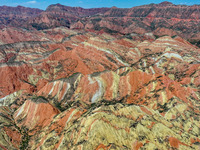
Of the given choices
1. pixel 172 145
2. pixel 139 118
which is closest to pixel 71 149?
pixel 139 118

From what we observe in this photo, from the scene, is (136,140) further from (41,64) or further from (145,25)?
(145,25)

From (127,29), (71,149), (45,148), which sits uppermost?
(127,29)

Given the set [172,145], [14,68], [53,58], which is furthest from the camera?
[53,58]

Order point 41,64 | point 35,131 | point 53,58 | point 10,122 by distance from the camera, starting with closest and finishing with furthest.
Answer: point 35,131 < point 10,122 < point 41,64 < point 53,58

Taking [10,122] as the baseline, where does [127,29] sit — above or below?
above

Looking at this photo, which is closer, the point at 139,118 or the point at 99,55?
the point at 139,118

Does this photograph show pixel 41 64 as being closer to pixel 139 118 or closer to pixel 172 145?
pixel 139 118
